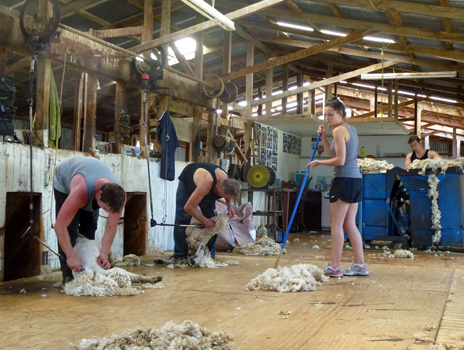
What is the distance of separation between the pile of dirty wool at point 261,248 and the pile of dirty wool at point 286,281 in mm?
2811

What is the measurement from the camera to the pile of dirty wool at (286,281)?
14.3 ft

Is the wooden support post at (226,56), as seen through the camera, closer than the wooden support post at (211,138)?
No

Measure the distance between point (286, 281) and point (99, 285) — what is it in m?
1.64

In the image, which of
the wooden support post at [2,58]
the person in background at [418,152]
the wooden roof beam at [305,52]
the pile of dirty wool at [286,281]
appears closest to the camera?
the pile of dirty wool at [286,281]

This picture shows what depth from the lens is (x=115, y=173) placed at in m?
6.78

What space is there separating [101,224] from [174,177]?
5.85 feet

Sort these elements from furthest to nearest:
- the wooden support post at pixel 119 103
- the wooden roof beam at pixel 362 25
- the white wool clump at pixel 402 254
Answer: the wooden roof beam at pixel 362 25 → the wooden support post at pixel 119 103 → the white wool clump at pixel 402 254

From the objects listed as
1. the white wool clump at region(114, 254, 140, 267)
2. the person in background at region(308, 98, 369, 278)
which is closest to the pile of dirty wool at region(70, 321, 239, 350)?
the person in background at region(308, 98, 369, 278)

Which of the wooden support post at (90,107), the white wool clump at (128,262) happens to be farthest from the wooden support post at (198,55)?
the white wool clump at (128,262)

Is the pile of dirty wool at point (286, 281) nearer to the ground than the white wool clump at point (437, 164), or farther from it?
nearer to the ground

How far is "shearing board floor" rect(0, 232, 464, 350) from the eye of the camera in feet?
9.27

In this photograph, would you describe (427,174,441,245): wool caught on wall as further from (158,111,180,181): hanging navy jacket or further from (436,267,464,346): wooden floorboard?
(158,111,180,181): hanging navy jacket

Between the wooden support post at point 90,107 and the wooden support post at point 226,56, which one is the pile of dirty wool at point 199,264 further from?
the wooden support post at point 226,56

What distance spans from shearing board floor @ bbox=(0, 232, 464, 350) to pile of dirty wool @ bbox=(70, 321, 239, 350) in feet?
0.60
